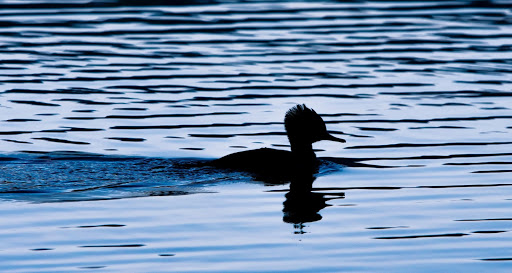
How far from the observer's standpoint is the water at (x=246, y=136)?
10922 mm

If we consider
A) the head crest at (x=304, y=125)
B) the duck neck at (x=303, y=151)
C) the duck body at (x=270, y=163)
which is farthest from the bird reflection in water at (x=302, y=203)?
the head crest at (x=304, y=125)

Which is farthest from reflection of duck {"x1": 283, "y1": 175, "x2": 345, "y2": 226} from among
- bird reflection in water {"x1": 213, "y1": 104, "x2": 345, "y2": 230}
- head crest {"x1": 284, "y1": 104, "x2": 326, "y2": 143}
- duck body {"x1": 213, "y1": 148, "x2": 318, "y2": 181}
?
head crest {"x1": 284, "y1": 104, "x2": 326, "y2": 143}

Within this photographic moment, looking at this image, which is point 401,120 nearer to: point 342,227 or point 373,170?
point 373,170

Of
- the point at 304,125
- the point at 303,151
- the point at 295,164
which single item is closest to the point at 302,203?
the point at 295,164

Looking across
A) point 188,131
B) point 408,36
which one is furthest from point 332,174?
point 408,36

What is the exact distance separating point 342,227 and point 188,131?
5471 millimetres

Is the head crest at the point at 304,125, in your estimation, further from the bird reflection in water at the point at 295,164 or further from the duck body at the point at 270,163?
the duck body at the point at 270,163

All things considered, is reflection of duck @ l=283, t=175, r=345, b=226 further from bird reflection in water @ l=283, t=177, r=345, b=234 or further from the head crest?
the head crest

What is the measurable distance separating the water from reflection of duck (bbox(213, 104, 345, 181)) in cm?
22

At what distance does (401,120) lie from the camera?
17.7m

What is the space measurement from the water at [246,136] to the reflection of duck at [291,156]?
0.71 feet

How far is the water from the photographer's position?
430 inches

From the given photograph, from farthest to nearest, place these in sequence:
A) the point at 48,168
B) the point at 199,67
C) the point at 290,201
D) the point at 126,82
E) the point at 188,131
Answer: the point at 199,67
the point at 126,82
the point at 188,131
the point at 48,168
the point at 290,201

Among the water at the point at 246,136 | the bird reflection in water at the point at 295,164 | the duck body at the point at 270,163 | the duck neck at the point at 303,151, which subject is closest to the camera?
the water at the point at 246,136
